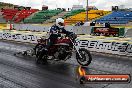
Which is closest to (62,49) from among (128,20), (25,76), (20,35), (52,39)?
(52,39)

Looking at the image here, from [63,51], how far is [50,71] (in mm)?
1184

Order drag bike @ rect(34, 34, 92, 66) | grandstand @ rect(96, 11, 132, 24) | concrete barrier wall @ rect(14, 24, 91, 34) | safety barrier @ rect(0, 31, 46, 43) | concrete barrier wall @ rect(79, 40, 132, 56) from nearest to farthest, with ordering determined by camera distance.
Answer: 1. drag bike @ rect(34, 34, 92, 66)
2. concrete barrier wall @ rect(79, 40, 132, 56)
3. safety barrier @ rect(0, 31, 46, 43)
4. concrete barrier wall @ rect(14, 24, 91, 34)
5. grandstand @ rect(96, 11, 132, 24)

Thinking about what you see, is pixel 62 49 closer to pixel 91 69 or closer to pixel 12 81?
pixel 91 69

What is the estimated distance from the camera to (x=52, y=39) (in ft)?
34.0

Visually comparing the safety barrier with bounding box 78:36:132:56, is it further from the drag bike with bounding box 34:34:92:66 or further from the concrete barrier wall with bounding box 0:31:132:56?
the drag bike with bounding box 34:34:92:66

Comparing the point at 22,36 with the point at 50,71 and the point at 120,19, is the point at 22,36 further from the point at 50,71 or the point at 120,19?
the point at 120,19

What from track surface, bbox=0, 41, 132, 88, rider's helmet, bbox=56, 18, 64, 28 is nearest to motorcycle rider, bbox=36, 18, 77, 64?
rider's helmet, bbox=56, 18, 64, 28

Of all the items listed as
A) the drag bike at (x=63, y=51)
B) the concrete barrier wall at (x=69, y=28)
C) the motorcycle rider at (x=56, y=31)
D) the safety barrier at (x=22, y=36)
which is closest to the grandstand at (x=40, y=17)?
the concrete barrier wall at (x=69, y=28)

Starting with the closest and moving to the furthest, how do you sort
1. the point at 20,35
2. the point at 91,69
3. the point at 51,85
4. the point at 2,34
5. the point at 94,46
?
the point at 51,85 < the point at 91,69 < the point at 94,46 < the point at 20,35 < the point at 2,34

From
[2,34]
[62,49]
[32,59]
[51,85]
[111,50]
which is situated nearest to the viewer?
[51,85]

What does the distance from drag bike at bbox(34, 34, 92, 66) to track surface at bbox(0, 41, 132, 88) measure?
1.04 feet

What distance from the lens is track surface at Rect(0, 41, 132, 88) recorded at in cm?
761

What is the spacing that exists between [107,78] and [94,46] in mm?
9345

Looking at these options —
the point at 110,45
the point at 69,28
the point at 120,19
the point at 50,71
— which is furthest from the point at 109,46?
the point at 120,19
